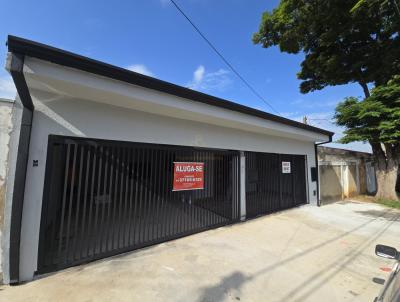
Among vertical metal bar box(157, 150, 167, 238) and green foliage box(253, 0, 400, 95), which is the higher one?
green foliage box(253, 0, 400, 95)

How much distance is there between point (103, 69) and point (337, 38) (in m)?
11.2

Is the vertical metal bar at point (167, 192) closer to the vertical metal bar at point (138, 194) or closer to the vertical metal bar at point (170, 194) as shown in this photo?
the vertical metal bar at point (170, 194)

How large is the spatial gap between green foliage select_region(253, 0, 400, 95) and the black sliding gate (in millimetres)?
8578

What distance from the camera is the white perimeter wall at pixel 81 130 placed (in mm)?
3016

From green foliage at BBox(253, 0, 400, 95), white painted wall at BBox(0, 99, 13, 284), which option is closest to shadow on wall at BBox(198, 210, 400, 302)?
white painted wall at BBox(0, 99, 13, 284)

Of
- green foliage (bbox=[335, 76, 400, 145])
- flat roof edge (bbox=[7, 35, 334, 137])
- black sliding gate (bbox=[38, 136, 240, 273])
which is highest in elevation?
green foliage (bbox=[335, 76, 400, 145])

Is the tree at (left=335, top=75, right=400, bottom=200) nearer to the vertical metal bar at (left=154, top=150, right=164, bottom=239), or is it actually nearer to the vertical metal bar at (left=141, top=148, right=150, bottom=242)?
the vertical metal bar at (left=154, top=150, right=164, bottom=239)

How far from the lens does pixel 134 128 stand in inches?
161

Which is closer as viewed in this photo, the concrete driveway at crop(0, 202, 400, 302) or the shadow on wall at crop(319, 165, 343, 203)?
the concrete driveway at crop(0, 202, 400, 302)

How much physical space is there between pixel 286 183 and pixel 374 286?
526 cm

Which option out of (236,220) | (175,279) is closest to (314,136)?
(236,220)

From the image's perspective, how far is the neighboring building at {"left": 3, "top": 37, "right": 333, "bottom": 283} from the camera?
9.49ft

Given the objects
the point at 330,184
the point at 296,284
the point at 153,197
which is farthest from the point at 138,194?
the point at 330,184

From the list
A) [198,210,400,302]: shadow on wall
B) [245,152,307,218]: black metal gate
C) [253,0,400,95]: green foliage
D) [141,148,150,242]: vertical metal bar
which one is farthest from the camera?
[253,0,400,95]: green foliage
